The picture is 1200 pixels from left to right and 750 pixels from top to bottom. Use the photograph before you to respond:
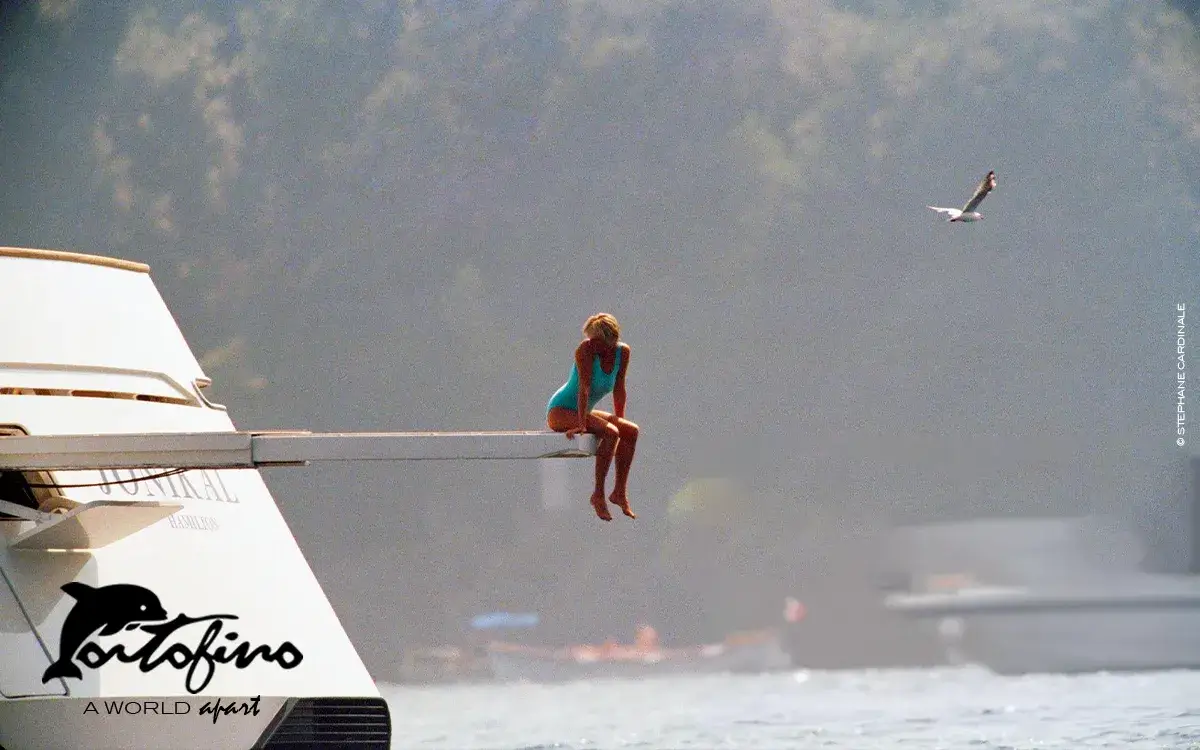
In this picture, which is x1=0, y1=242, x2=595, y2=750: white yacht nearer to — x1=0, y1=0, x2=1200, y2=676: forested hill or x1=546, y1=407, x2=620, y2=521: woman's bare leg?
x1=546, y1=407, x2=620, y2=521: woman's bare leg

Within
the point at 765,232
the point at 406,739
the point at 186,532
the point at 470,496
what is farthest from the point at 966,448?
the point at 186,532

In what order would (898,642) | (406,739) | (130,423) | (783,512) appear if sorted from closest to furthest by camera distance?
1. (130,423)
2. (406,739)
3. (898,642)
4. (783,512)

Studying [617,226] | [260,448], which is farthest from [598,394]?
[617,226]

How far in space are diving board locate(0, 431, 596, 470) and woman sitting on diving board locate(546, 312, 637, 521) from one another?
2.3 inches

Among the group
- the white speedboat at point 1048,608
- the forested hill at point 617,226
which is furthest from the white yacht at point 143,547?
the forested hill at point 617,226

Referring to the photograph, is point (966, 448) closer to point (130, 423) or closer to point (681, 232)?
point (681, 232)

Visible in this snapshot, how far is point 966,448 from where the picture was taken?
16859 millimetres

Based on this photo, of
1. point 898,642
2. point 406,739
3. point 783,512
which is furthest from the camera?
point 783,512

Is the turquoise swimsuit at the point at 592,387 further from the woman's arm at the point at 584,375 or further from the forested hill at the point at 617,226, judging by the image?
the forested hill at the point at 617,226

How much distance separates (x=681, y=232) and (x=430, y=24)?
140 inches

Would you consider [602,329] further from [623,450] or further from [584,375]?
[623,450]

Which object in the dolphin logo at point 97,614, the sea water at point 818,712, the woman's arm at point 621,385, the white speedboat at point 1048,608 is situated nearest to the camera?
the woman's arm at point 621,385

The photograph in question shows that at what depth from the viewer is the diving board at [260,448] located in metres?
4.88

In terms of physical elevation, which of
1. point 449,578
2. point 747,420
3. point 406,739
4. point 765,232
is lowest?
point 406,739
